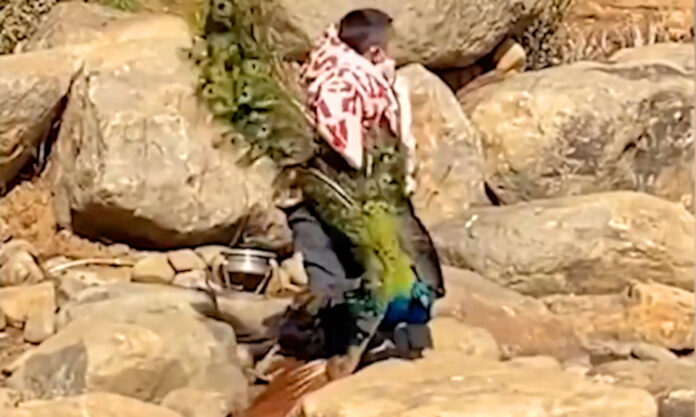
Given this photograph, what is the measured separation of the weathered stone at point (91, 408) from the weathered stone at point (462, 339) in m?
1.17

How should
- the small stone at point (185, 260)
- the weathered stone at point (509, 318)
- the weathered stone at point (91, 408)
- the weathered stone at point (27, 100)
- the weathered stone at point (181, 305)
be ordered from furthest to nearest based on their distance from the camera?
the weathered stone at point (27, 100) < the small stone at point (185, 260) < the weathered stone at point (509, 318) < the weathered stone at point (181, 305) < the weathered stone at point (91, 408)

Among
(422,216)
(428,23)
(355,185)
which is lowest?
(422,216)

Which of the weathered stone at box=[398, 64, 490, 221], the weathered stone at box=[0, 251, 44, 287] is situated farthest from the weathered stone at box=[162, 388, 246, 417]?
the weathered stone at box=[398, 64, 490, 221]

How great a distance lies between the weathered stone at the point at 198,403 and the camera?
5062mm

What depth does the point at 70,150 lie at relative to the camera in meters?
6.97

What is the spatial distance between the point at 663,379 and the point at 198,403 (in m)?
1.52

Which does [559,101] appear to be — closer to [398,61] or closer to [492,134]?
[492,134]

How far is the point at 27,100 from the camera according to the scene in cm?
700

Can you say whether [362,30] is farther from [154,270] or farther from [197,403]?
[154,270]

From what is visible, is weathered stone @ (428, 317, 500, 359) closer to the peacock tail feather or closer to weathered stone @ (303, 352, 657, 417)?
the peacock tail feather

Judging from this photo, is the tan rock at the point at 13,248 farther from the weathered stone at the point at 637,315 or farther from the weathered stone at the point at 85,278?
the weathered stone at the point at 637,315

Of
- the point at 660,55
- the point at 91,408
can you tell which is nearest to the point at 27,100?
the point at 91,408

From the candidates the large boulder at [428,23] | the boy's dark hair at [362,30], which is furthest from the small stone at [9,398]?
the large boulder at [428,23]

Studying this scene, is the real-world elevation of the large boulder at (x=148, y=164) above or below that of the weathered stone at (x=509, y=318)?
above
